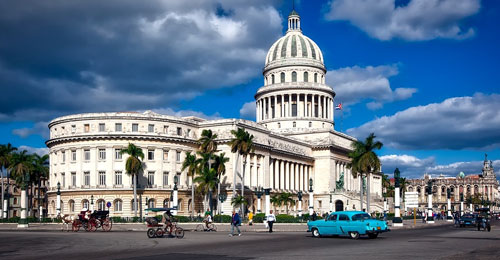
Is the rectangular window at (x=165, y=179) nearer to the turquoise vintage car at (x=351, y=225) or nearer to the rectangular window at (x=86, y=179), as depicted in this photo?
the rectangular window at (x=86, y=179)

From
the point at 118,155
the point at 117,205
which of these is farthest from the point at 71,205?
the point at 118,155

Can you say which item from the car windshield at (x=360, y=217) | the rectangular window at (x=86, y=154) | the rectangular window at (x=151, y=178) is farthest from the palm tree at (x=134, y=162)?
the car windshield at (x=360, y=217)

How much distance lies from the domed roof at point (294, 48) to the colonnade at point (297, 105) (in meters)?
8.51

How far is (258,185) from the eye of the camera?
99938 mm

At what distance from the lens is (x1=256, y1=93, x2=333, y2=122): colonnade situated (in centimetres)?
13050

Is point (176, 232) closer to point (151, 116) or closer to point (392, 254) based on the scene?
point (392, 254)

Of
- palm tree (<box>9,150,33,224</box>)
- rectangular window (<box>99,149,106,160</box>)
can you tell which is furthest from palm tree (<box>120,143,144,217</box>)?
palm tree (<box>9,150,33,224</box>)

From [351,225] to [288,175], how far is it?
76.6 meters

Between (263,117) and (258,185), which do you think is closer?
(258,185)

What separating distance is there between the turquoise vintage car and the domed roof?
319ft

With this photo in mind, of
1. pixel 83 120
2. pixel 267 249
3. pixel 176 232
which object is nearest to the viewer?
pixel 267 249

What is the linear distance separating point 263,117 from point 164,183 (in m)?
50.0

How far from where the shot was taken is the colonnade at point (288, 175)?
352 ft

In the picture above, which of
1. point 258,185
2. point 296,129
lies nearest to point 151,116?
point 258,185
